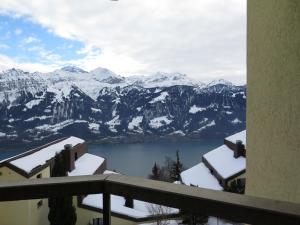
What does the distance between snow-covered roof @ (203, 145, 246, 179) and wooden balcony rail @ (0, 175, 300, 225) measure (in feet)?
71.5

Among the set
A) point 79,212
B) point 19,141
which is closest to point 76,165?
point 79,212

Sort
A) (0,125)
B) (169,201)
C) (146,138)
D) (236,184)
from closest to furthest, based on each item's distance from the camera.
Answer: (169,201)
(236,184)
(146,138)
(0,125)

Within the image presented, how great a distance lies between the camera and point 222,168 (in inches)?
982

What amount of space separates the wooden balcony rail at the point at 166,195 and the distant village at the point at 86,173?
12.9 meters

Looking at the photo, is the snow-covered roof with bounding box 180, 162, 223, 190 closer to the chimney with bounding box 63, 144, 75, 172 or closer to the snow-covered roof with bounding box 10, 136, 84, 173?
the chimney with bounding box 63, 144, 75, 172

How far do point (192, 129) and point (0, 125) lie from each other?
8798 cm

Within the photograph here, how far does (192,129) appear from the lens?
191000mm

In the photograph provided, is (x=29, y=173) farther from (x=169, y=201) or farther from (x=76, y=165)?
(x=169, y=201)

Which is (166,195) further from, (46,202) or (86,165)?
(86,165)

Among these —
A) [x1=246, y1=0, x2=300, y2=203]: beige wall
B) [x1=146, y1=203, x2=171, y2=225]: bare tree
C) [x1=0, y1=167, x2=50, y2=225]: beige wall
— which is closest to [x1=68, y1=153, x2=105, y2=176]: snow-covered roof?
[x1=0, y1=167, x2=50, y2=225]: beige wall

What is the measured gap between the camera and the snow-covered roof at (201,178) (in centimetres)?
2477

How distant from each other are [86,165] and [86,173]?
2.12 m

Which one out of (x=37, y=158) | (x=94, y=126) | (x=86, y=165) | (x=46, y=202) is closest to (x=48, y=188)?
(x=46, y=202)

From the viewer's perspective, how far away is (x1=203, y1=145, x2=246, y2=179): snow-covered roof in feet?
76.8
